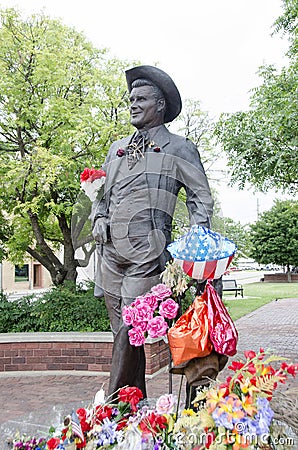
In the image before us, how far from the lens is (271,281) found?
35688 millimetres

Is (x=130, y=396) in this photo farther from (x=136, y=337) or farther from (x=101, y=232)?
(x=101, y=232)

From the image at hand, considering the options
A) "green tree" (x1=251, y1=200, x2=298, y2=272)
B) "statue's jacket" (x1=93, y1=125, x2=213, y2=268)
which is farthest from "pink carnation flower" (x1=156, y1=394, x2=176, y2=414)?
"green tree" (x1=251, y1=200, x2=298, y2=272)

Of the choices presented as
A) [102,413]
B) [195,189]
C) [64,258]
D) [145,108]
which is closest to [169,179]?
[195,189]

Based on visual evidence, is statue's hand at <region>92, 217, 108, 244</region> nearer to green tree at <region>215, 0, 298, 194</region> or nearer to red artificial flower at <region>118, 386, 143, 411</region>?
red artificial flower at <region>118, 386, 143, 411</region>

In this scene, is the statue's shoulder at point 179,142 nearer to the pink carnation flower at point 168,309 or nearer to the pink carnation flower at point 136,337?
the pink carnation flower at point 168,309

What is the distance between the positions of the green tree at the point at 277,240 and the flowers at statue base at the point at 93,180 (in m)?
31.0

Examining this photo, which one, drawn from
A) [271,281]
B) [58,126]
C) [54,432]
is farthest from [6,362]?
[271,281]

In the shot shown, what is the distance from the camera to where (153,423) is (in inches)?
103

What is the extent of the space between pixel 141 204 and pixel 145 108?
638mm

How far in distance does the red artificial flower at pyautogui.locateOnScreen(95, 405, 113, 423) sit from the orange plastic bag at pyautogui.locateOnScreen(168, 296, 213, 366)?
0.48 m

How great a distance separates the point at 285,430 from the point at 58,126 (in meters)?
6.77

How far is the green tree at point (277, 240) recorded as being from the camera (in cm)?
3381

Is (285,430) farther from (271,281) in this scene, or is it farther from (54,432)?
(271,281)

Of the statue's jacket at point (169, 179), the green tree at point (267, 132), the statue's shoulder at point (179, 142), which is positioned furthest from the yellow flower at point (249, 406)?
the green tree at point (267, 132)
